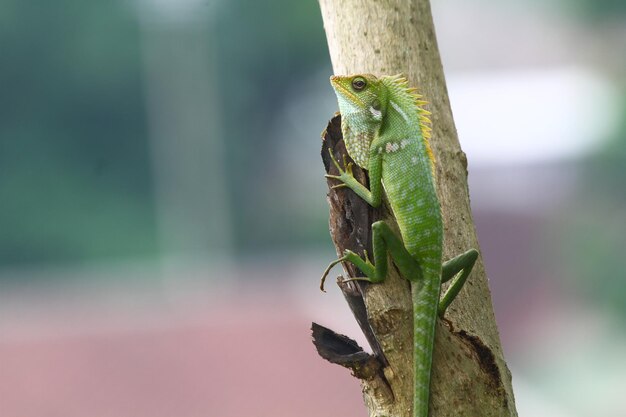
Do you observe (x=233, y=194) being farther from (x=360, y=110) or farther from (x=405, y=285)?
(x=405, y=285)

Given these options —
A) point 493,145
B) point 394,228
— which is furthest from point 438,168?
point 493,145

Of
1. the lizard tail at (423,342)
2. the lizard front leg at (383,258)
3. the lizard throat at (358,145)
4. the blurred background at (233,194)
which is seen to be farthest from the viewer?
the blurred background at (233,194)

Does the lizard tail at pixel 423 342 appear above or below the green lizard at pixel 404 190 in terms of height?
below

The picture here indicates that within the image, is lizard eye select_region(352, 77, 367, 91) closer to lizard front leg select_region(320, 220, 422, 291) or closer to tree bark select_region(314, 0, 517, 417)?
tree bark select_region(314, 0, 517, 417)

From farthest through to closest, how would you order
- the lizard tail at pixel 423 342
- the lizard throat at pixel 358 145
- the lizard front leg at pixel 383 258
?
the lizard throat at pixel 358 145 → the lizard front leg at pixel 383 258 → the lizard tail at pixel 423 342

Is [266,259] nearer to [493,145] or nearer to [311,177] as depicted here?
[311,177]

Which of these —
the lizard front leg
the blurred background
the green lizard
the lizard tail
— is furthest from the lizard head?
the blurred background

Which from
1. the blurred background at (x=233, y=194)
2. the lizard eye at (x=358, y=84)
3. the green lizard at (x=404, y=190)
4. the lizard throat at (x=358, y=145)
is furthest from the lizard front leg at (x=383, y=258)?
the blurred background at (x=233, y=194)

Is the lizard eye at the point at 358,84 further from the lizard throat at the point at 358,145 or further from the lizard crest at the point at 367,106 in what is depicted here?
the lizard throat at the point at 358,145
